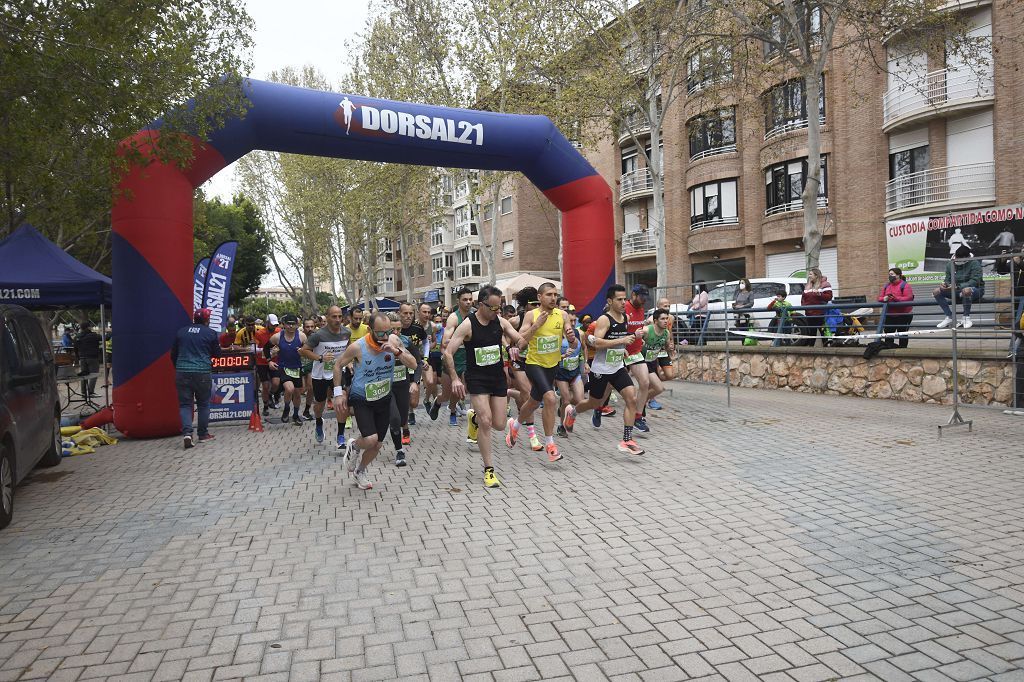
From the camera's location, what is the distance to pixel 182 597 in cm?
416

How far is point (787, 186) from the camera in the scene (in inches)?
1114

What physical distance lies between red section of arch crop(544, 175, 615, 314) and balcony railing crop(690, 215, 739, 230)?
64.9 ft

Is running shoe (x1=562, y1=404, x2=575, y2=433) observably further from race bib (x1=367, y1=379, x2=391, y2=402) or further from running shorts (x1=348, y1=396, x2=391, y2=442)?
race bib (x1=367, y1=379, x2=391, y2=402)

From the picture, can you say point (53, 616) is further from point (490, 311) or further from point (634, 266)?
point (634, 266)

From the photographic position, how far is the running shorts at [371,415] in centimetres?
668

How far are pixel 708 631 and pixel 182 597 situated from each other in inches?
123

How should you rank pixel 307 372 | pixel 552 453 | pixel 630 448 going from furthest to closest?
pixel 307 372, pixel 630 448, pixel 552 453

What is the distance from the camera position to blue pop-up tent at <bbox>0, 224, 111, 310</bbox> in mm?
9984

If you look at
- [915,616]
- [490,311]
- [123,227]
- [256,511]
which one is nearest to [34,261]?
[123,227]

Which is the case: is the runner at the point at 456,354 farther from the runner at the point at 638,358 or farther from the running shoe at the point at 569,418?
→ the runner at the point at 638,358

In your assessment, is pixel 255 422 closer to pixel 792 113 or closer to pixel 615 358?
pixel 615 358

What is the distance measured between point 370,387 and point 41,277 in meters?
6.80

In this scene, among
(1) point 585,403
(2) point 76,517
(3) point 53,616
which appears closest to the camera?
(3) point 53,616

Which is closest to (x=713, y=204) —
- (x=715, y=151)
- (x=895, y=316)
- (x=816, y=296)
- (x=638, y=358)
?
(x=715, y=151)
